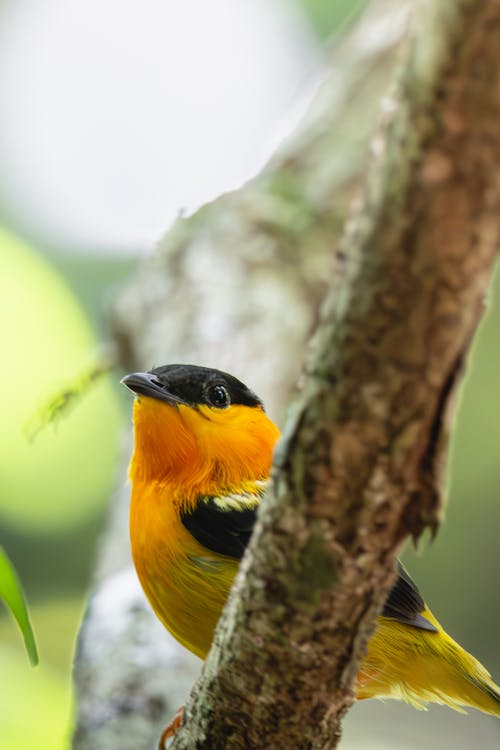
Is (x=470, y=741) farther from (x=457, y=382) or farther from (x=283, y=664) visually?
(x=457, y=382)

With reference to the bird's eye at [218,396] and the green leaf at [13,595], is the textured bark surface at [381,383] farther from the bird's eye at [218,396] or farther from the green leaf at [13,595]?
the bird's eye at [218,396]

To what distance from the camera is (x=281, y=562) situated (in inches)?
60.2

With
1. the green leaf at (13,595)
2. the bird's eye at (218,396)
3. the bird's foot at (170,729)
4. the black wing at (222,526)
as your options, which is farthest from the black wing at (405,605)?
the green leaf at (13,595)

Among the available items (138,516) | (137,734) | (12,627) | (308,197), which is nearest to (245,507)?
(138,516)

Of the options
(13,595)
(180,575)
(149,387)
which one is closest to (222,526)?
(180,575)

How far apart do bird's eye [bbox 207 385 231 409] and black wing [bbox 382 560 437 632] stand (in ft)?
→ 2.81

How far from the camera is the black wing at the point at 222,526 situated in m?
2.63

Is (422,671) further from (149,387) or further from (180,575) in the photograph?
(149,387)

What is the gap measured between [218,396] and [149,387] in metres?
0.29

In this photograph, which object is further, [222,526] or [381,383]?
[222,526]

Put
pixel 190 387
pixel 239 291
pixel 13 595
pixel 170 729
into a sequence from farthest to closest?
1. pixel 239 291
2. pixel 190 387
3. pixel 170 729
4. pixel 13 595

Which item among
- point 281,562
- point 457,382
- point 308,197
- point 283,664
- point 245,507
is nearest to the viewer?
point 457,382

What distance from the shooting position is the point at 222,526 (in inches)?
105

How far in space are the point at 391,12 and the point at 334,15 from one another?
1358 mm
